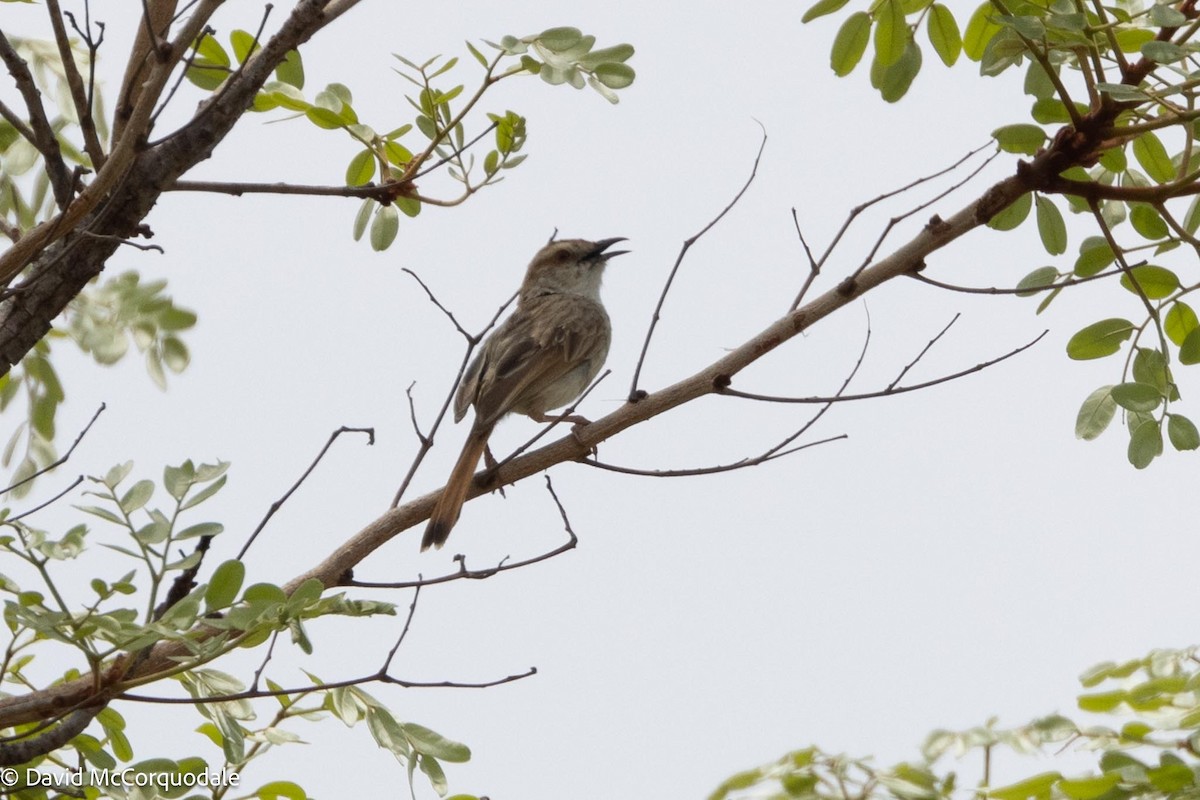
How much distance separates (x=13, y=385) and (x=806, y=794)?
2.83m

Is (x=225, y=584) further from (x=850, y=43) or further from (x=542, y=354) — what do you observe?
(x=542, y=354)

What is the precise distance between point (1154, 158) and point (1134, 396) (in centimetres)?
80

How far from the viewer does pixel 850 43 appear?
4.10 meters

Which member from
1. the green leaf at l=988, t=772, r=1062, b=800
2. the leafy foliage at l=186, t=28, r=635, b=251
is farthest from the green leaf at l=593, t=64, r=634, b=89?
the green leaf at l=988, t=772, r=1062, b=800

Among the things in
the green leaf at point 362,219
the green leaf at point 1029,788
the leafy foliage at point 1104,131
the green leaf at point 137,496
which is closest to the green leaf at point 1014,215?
the leafy foliage at point 1104,131

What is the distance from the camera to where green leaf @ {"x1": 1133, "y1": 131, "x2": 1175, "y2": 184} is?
391cm

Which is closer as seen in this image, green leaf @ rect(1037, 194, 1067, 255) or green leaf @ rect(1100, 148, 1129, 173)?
green leaf @ rect(1100, 148, 1129, 173)

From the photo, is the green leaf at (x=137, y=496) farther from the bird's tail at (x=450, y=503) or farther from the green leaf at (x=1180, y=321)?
the green leaf at (x=1180, y=321)

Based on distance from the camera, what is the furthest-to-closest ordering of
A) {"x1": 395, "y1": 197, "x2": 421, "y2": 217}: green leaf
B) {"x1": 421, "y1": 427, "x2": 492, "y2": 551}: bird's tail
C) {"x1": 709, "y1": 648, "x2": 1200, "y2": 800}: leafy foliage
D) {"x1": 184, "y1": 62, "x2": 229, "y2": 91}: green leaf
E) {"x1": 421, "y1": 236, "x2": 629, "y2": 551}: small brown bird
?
{"x1": 421, "y1": 236, "x2": 629, "y2": 551}: small brown bird < {"x1": 421, "y1": 427, "x2": 492, "y2": 551}: bird's tail < {"x1": 395, "y1": 197, "x2": 421, "y2": 217}: green leaf < {"x1": 184, "y1": 62, "x2": 229, "y2": 91}: green leaf < {"x1": 709, "y1": 648, "x2": 1200, "y2": 800}: leafy foliage

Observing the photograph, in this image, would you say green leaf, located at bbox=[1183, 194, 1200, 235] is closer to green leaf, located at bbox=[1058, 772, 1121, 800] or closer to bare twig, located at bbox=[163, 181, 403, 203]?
green leaf, located at bbox=[1058, 772, 1121, 800]

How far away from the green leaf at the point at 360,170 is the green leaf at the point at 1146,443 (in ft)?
8.63

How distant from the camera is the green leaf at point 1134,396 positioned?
3611 mm

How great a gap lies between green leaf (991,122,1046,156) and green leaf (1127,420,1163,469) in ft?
2.76

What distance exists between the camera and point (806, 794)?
296 cm
